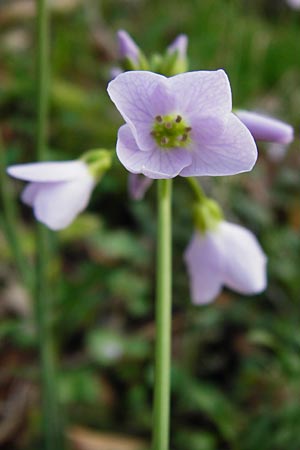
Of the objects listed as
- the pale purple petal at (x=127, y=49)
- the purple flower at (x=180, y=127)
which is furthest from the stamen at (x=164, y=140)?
the pale purple petal at (x=127, y=49)

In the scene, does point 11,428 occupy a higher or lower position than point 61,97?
lower

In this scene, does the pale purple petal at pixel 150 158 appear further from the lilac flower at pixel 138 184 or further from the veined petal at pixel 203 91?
the lilac flower at pixel 138 184

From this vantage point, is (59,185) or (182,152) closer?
(182,152)

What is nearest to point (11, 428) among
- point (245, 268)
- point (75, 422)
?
point (75, 422)

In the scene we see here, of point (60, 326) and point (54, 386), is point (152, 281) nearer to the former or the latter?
point (60, 326)

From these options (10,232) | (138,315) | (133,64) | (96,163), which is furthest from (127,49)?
(138,315)

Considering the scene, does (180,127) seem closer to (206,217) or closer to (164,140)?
(164,140)

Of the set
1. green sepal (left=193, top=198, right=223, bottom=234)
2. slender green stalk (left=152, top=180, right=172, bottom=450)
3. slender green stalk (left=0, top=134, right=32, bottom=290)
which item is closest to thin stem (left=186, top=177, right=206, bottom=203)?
green sepal (left=193, top=198, right=223, bottom=234)
